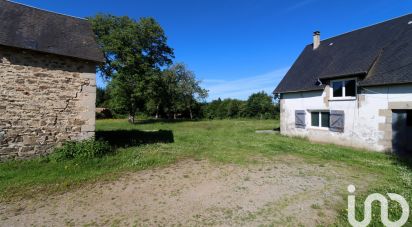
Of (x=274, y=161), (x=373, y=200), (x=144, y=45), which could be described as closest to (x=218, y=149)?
(x=274, y=161)

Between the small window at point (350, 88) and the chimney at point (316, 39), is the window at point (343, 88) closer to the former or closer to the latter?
the small window at point (350, 88)

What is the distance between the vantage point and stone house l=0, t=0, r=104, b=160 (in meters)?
7.56

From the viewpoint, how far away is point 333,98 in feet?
40.8

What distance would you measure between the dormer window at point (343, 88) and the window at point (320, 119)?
3.97 ft

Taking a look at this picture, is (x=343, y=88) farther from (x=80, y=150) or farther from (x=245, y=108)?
(x=245, y=108)

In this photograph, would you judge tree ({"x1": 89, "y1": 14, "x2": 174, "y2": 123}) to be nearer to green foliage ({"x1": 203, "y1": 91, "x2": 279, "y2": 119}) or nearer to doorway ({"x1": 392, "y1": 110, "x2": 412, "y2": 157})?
green foliage ({"x1": 203, "y1": 91, "x2": 279, "y2": 119})

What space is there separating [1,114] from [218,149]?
24.7ft

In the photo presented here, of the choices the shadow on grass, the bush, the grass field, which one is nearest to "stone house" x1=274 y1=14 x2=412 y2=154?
the grass field

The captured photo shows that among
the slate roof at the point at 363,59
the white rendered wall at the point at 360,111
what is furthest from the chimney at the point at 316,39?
the white rendered wall at the point at 360,111

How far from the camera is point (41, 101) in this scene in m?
8.02

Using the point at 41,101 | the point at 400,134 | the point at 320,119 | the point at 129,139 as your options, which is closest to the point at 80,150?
the point at 41,101

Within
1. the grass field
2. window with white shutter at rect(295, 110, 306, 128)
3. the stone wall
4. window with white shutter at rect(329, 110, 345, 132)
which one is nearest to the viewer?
the grass field

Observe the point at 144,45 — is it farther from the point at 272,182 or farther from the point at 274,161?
the point at 272,182

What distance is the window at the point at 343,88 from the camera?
459 inches
